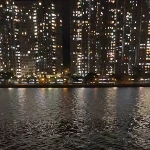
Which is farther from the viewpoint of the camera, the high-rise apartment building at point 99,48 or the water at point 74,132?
the high-rise apartment building at point 99,48

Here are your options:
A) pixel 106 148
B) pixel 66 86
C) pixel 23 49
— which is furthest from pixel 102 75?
pixel 106 148

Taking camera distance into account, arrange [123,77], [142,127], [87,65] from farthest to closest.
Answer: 1. [87,65]
2. [123,77]
3. [142,127]

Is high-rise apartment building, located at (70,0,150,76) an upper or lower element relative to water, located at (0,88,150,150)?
upper

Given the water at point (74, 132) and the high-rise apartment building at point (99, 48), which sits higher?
the high-rise apartment building at point (99, 48)

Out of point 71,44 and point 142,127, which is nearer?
point 142,127

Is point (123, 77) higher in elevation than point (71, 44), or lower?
lower

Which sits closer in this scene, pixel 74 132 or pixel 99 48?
pixel 74 132

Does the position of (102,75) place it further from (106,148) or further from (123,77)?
(106,148)

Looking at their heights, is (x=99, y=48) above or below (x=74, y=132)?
above

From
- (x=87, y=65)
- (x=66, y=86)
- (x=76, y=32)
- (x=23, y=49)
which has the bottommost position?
(x=66, y=86)

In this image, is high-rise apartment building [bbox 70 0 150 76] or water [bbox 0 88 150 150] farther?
high-rise apartment building [bbox 70 0 150 76]

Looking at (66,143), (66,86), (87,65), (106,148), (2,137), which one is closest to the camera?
(106,148)
